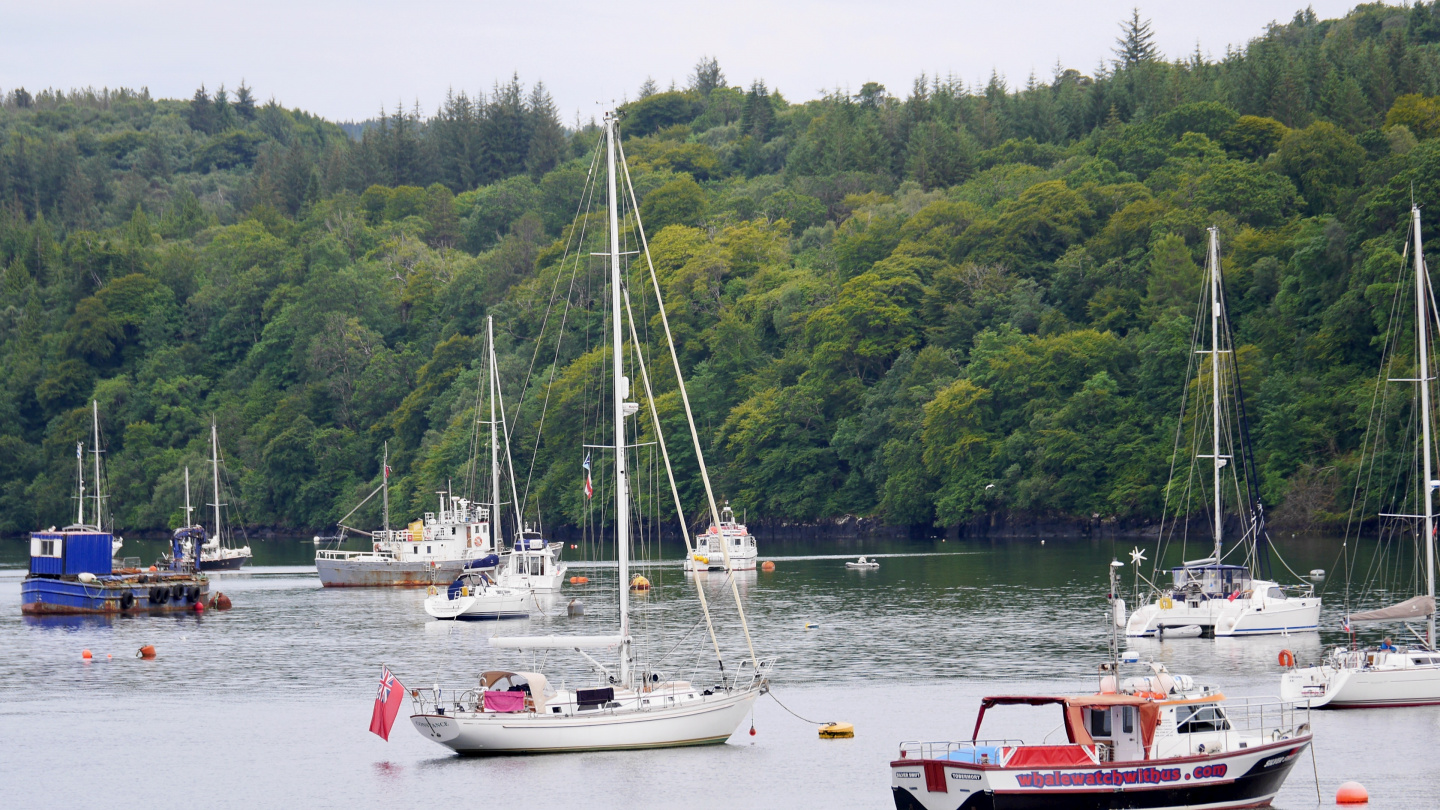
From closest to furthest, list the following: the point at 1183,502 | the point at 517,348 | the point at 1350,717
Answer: the point at 1350,717
the point at 1183,502
the point at 517,348

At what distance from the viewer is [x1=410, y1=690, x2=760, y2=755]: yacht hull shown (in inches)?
1700

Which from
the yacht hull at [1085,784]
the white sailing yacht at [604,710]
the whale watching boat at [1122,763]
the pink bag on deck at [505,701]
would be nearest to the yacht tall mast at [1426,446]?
the whale watching boat at [1122,763]

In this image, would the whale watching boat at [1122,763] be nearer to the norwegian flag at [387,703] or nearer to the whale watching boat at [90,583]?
the norwegian flag at [387,703]

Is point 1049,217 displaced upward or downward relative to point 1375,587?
upward

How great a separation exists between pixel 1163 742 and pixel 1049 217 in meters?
133

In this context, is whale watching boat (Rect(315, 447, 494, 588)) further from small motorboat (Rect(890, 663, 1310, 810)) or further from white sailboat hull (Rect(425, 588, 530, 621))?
small motorboat (Rect(890, 663, 1310, 810))

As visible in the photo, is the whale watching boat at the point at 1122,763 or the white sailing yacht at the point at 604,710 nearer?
the whale watching boat at the point at 1122,763

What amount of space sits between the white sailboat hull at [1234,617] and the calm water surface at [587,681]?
41.5 inches

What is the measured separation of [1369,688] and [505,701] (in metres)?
25.7

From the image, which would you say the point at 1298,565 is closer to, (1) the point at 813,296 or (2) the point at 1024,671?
(2) the point at 1024,671

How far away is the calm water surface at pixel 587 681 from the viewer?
4109 centimetres

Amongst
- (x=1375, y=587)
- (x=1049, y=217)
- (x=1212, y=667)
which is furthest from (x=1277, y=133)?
(x=1212, y=667)

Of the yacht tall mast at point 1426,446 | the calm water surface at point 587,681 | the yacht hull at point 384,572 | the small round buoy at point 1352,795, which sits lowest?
the small round buoy at point 1352,795

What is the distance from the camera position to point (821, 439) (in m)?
166
